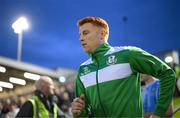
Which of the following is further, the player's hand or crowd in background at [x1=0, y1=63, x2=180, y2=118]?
crowd in background at [x1=0, y1=63, x2=180, y2=118]

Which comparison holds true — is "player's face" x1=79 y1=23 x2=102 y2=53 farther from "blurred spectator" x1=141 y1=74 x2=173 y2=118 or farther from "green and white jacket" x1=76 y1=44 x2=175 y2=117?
"blurred spectator" x1=141 y1=74 x2=173 y2=118

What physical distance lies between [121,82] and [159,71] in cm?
27

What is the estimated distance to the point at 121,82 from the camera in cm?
275

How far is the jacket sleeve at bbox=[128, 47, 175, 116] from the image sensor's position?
254 cm

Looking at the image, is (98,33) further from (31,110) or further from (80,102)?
(31,110)

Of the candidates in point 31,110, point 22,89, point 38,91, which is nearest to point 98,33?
point 31,110

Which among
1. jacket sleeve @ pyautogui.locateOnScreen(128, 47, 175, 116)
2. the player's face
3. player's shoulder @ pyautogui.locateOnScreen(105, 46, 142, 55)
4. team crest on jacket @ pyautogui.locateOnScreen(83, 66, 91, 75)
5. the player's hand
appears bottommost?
the player's hand

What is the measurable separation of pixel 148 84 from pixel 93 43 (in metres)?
1.56

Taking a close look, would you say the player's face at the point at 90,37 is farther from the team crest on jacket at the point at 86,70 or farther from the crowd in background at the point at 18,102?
the crowd in background at the point at 18,102

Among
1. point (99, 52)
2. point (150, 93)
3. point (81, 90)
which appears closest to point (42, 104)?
point (150, 93)

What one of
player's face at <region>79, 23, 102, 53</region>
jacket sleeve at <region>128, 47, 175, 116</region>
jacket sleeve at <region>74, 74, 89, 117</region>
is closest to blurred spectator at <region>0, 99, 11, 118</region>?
jacket sleeve at <region>74, 74, 89, 117</region>

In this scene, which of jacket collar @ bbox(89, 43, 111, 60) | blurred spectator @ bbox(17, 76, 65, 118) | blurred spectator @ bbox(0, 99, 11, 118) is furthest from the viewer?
blurred spectator @ bbox(0, 99, 11, 118)

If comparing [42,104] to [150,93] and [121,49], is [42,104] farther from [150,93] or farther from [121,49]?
[121,49]

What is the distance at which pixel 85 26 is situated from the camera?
302cm
